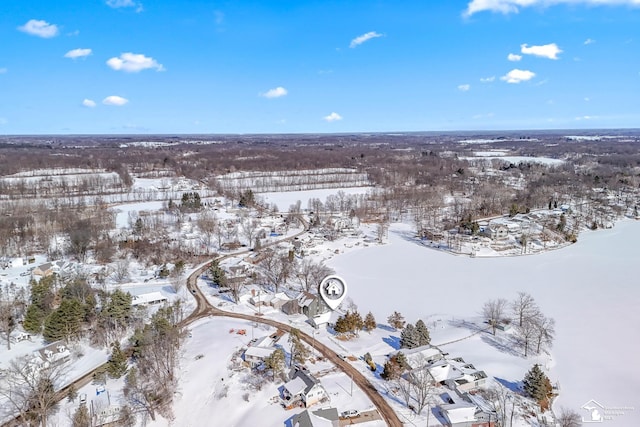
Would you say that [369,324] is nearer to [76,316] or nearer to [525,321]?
[525,321]

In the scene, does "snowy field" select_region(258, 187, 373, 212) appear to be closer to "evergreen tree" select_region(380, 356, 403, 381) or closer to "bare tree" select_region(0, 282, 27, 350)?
"bare tree" select_region(0, 282, 27, 350)

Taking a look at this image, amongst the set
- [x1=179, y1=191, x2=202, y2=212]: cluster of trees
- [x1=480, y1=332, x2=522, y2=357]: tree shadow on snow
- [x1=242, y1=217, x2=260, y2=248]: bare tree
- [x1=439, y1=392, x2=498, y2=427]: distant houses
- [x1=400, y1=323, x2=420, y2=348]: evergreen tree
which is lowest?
[x1=480, y1=332, x2=522, y2=357]: tree shadow on snow

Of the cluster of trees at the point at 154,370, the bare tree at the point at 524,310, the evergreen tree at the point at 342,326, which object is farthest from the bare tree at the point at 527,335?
the cluster of trees at the point at 154,370

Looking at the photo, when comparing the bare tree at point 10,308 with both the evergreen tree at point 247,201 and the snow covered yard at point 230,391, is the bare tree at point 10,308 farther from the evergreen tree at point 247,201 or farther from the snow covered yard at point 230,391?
the evergreen tree at point 247,201

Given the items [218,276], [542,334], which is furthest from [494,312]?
[218,276]

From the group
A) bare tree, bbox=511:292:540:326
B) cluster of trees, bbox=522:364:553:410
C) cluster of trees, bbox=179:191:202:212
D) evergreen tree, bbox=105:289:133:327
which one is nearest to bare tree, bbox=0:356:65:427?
evergreen tree, bbox=105:289:133:327

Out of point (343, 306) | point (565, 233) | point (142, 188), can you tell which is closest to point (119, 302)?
point (343, 306)
